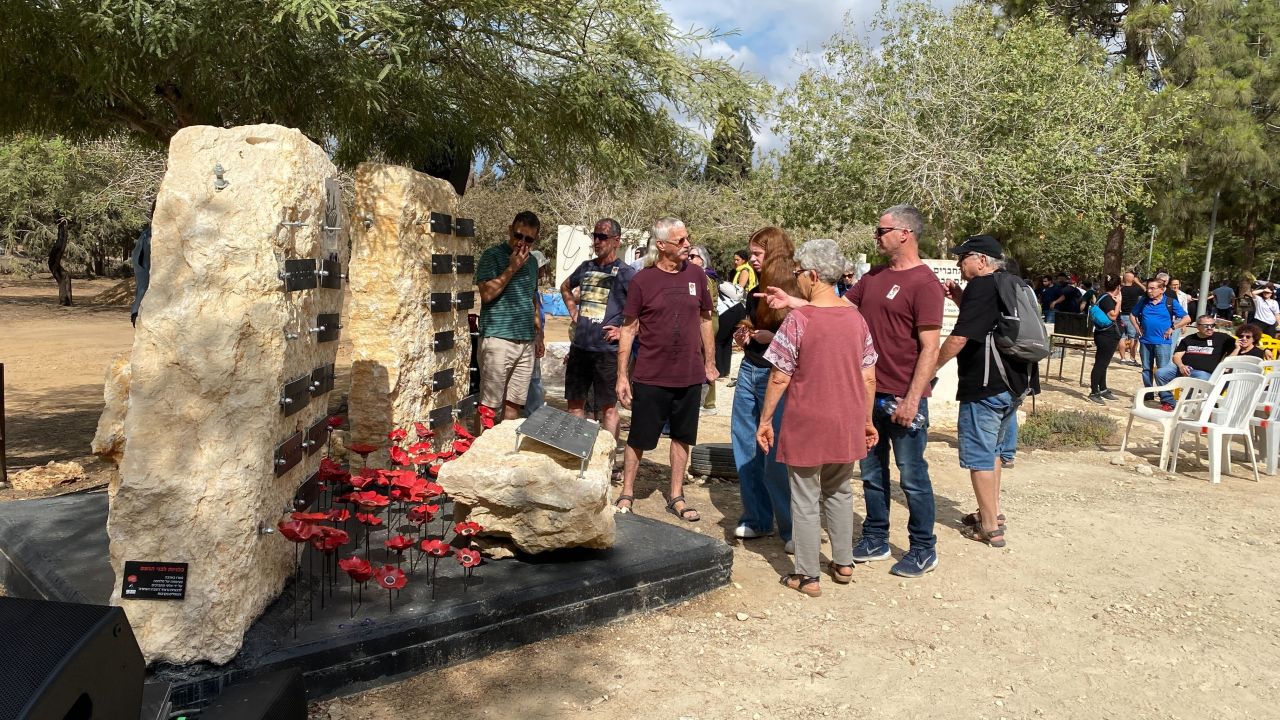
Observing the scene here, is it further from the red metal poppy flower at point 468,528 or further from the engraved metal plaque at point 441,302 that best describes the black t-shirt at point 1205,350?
the red metal poppy flower at point 468,528

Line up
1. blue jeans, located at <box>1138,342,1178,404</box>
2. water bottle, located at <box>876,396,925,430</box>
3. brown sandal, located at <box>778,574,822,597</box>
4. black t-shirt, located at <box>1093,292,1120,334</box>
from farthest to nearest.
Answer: black t-shirt, located at <box>1093,292,1120,334</box>, blue jeans, located at <box>1138,342,1178,404</box>, water bottle, located at <box>876,396,925,430</box>, brown sandal, located at <box>778,574,822,597</box>

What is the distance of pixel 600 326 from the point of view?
632 centimetres

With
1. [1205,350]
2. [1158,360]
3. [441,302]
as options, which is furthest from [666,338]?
[1158,360]

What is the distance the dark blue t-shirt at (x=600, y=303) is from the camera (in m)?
6.22

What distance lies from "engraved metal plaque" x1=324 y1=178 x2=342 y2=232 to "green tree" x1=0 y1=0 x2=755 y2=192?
38.1 inches

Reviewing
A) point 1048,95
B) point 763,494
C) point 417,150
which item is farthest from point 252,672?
point 1048,95

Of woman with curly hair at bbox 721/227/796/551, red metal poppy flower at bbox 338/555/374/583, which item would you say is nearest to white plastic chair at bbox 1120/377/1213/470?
woman with curly hair at bbox 721/227/796/551

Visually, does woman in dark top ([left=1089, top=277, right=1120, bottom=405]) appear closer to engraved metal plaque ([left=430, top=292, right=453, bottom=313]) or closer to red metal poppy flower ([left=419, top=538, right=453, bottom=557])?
engraved metal plaque ([left=430, top=292, right=453, bottom=313])

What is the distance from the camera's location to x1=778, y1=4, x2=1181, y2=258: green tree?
614 inches

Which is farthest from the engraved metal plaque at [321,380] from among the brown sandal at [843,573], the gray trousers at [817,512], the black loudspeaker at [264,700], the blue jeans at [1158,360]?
the blue jeans at [1158,360]

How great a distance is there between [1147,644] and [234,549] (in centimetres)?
424

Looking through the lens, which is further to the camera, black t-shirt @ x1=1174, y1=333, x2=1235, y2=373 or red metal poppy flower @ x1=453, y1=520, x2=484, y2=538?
black t-shirt @ x1=1174, y1=333, x2=1235, y2=373

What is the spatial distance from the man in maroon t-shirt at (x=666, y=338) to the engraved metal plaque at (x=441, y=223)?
1.48 meters

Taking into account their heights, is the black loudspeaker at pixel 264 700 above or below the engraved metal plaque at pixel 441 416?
below
